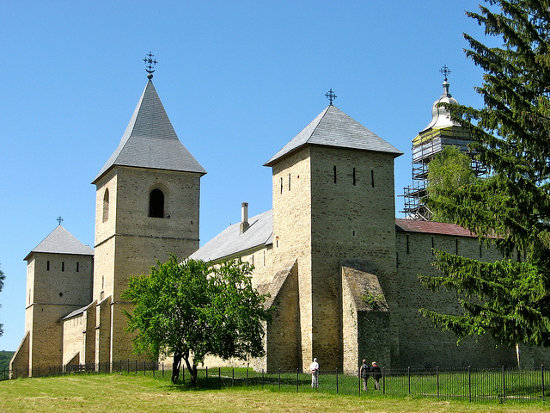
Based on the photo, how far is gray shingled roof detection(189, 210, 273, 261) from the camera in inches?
1565

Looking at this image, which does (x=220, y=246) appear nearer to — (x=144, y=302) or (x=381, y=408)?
(x=144, y=302)

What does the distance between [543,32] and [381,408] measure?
11645mm

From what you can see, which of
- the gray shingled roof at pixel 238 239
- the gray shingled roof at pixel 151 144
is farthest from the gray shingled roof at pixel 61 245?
the gray shingled roof at pixel 238 239

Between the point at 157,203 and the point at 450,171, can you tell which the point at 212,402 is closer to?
the point at 157,203

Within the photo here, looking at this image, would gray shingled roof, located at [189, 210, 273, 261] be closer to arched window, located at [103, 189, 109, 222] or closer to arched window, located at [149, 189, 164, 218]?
arched window, located at [149, 189, 164, 218]

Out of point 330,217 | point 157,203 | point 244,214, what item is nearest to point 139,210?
point 157,203

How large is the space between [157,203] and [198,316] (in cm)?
2144

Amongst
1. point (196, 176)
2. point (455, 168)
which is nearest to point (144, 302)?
point (196, 176)

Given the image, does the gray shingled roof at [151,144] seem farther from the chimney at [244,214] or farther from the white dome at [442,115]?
the white dome at [442,115]

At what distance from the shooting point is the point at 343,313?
3133cm

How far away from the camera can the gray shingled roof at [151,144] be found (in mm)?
48938

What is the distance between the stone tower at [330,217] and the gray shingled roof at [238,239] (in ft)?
13.9

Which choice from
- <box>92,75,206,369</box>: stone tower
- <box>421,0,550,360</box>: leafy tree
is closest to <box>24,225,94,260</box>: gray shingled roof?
<box>92,75,206,369</box>: stone tower

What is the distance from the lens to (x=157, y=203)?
50.0 meters
